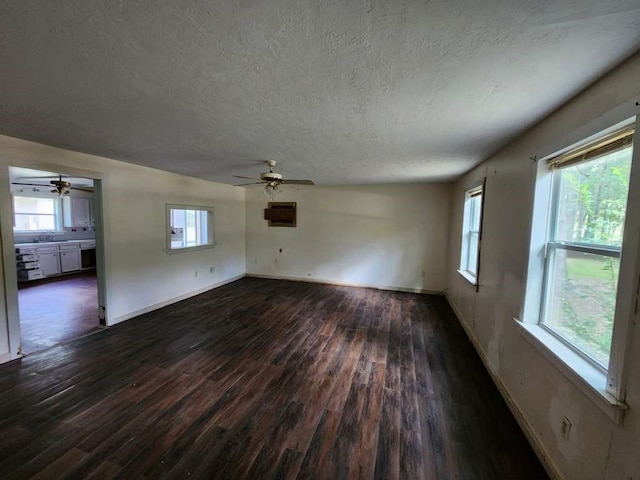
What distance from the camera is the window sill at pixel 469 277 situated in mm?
3382

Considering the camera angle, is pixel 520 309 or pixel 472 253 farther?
pixel 472 253

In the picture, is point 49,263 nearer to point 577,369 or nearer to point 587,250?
point 577,369

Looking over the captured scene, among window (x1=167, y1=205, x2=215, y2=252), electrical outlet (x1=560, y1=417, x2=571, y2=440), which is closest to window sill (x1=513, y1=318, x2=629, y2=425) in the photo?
electrical outlet (x1=560, y1=417, x2=571, y2=440)

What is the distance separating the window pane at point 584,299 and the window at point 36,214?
9933 millimetres

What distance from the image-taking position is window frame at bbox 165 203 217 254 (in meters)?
4.57

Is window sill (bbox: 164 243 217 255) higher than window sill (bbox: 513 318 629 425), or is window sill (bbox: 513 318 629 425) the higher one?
window sill (bbox: 164 243 217 255)

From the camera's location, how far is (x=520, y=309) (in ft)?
6.93

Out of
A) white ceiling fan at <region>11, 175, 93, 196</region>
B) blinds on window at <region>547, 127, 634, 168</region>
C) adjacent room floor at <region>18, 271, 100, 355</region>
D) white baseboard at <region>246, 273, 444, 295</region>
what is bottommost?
adjacent room floor at <region>18, 271, 100, 355</region>

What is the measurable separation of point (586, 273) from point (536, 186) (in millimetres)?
706

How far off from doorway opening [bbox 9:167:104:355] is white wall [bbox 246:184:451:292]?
138 inches

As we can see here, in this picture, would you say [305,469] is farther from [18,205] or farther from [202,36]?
[18,205]

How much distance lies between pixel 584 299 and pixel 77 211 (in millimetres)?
10234

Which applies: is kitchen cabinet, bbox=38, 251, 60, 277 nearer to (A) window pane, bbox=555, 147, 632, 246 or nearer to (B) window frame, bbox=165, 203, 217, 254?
(B) window frame, bbox=165, 203, 217, 254

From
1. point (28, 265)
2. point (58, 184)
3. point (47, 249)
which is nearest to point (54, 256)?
point (47, 249)
